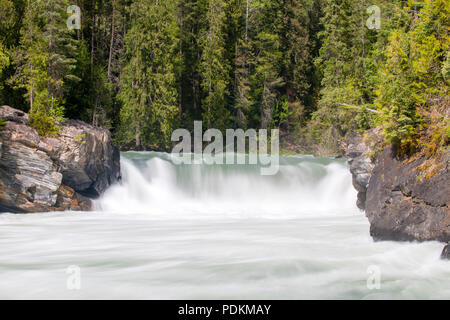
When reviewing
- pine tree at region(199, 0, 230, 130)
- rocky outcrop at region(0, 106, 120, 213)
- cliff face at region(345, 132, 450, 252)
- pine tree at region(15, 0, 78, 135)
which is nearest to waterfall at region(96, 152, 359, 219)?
rocky outcrop at region(0, 106, 120, 213)

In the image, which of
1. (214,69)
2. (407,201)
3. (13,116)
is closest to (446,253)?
(407,201)

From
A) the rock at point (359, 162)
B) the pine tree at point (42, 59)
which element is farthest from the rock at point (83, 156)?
the rock at point (359, 162)

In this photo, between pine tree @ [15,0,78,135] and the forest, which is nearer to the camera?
the forest

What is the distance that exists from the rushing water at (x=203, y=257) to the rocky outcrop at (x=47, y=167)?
0.64m

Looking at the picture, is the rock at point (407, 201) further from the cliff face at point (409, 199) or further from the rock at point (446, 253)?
the rock at point (446, 253)

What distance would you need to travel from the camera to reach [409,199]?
258 inches

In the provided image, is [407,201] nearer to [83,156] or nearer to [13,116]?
[83,156]

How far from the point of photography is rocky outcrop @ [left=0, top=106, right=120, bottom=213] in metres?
11.8

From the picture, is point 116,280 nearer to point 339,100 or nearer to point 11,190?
point 11,190

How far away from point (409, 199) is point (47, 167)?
9839mm

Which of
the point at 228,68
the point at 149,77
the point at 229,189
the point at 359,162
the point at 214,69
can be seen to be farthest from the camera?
the point at 228,68

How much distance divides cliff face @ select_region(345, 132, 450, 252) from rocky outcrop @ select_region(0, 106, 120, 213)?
8888 mm

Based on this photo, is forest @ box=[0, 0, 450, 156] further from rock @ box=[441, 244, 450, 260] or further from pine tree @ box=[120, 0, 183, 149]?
rock @ box=[441, 244, 450, 260]
